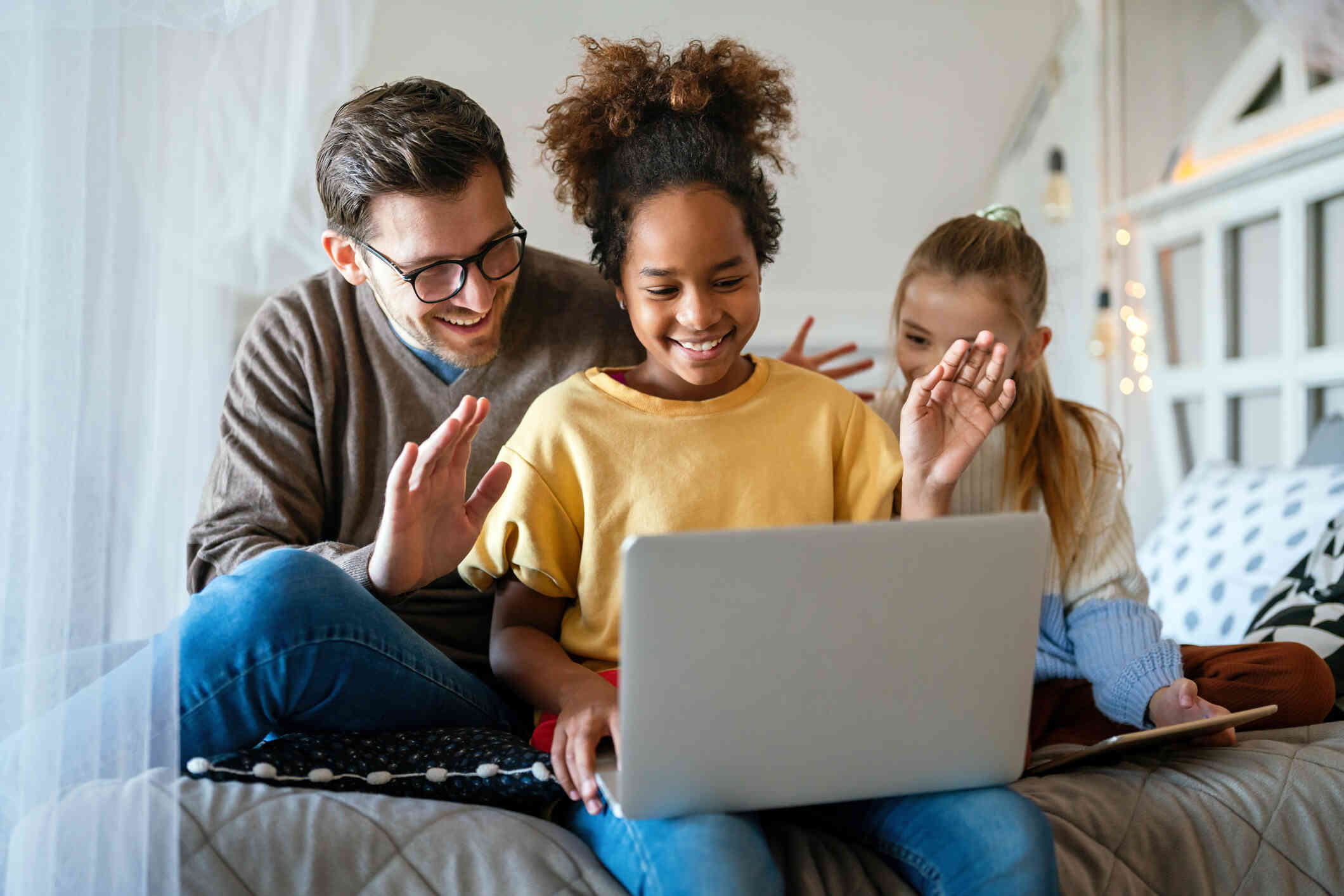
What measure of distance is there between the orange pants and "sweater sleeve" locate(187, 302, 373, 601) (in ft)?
2.60

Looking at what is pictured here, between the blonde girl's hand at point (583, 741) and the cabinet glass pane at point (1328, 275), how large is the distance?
5.92 feet

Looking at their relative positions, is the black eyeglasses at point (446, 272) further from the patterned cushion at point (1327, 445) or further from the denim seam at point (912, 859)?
the patterned cushion at point (1327, 445)

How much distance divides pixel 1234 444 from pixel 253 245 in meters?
2.06

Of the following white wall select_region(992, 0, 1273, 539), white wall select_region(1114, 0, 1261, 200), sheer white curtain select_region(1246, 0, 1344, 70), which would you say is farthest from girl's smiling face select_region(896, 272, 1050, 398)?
white wall select_region(1114, 0, 1261, 200)

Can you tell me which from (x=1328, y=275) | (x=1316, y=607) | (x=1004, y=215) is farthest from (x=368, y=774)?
(x=1328, y=275)

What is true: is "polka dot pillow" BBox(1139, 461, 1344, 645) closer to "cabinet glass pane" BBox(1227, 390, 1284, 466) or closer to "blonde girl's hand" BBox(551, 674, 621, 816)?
"cabinet glass pane" BBox(1227, 390, 1284, 466)

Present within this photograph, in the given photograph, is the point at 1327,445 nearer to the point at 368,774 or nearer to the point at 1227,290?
the point at 1227,290

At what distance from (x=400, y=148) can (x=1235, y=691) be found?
1.04 metres

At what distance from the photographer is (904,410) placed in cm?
108

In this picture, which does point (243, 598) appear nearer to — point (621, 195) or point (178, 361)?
point (178, 361)

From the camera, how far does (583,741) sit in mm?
872

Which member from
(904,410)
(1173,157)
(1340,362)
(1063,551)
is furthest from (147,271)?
(1173,157)

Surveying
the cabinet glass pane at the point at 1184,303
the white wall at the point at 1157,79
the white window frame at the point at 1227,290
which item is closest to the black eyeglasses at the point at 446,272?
the white window frame at the point at 1227,290

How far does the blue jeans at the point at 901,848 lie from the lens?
0.78 m
